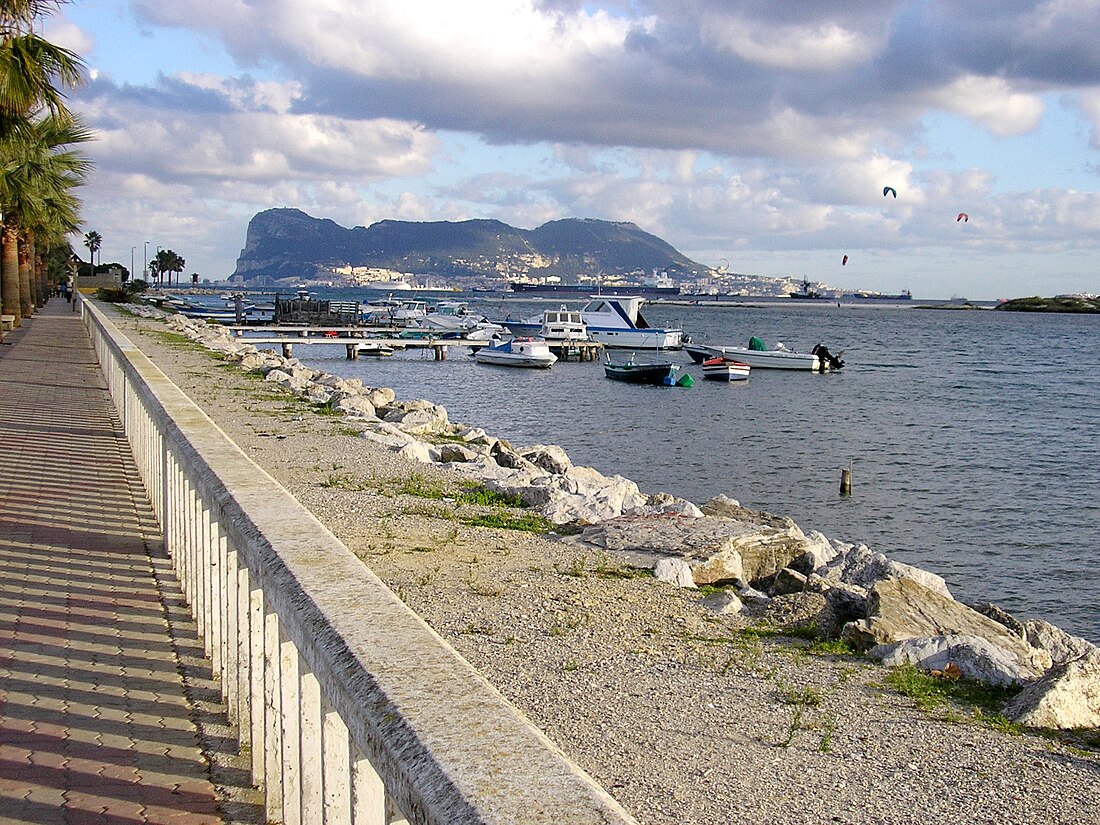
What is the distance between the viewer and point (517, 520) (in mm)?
8648

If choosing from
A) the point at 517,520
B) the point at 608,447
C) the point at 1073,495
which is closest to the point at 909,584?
the point at 517,520

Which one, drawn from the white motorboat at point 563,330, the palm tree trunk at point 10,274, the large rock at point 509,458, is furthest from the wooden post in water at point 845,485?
the white motorboat at point 563,330

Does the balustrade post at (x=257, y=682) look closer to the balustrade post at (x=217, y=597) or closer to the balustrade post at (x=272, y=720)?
the balustrade post at (x=272, y=720)

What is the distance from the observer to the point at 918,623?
638 cm

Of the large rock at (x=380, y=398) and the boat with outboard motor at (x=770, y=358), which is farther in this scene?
the boat with outboard motor at (x=770, y=358)

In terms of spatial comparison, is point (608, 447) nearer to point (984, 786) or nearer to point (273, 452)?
point (273, 452)

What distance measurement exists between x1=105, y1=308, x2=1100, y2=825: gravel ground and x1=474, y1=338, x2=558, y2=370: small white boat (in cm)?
4886

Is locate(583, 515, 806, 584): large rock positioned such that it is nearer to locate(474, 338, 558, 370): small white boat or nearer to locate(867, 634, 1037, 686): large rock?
locate(867, 634, 1037, 686): large rock

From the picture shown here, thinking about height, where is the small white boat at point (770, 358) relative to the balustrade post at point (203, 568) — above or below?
below

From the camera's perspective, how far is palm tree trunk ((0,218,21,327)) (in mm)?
38531

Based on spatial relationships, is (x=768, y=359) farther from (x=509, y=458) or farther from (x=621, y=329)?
(x=509, y=458)

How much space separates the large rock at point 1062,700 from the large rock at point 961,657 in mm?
280

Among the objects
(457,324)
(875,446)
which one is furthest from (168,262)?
(875,446)

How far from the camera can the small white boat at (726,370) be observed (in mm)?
54906
